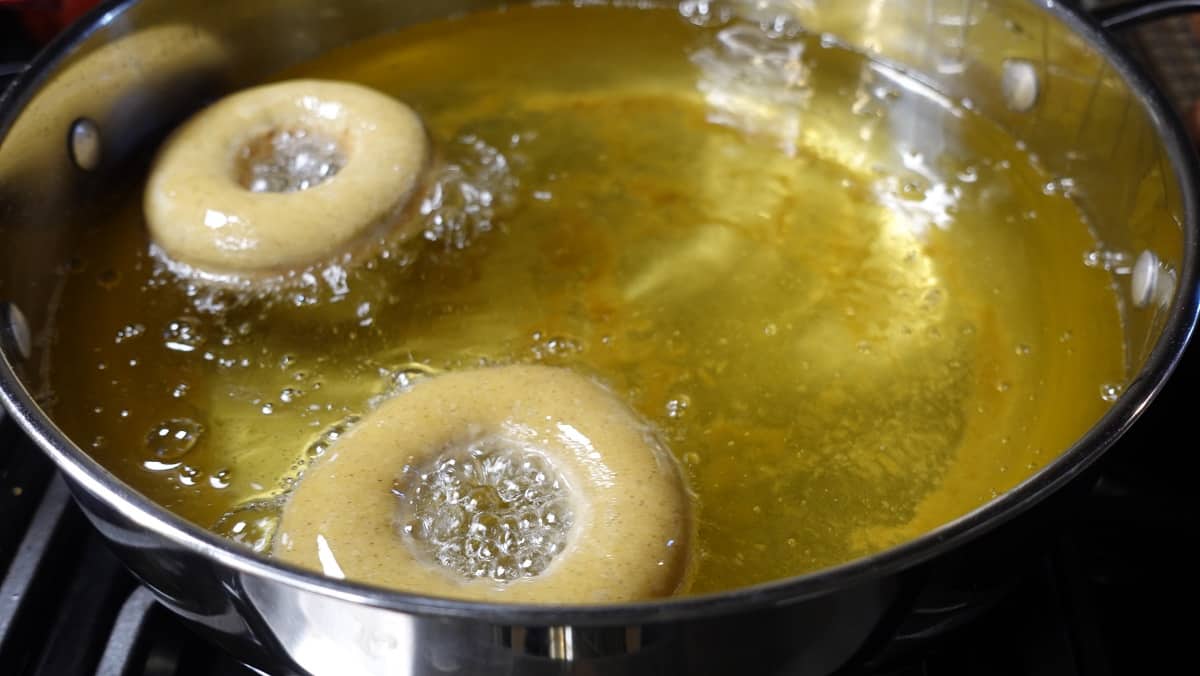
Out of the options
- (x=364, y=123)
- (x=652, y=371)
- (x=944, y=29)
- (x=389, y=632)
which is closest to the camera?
(x=389, y=632)

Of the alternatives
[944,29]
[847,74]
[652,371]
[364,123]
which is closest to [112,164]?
[364,123]

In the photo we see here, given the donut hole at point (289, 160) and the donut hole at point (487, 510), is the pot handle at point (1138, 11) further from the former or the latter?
the donut hole at point (289, 160)

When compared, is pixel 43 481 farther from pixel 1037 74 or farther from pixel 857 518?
pixel 1037 74

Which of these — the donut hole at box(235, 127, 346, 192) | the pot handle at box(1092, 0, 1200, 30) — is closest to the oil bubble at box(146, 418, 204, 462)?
the donut hole at box(235, 127, 346, 192)

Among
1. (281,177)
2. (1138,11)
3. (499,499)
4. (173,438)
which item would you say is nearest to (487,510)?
(499,499)

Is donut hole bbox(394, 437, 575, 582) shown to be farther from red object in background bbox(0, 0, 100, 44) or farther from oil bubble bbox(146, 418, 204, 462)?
red object in background bbox(0, 0, 100, 44)

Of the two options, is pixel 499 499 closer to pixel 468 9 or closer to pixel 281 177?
pixel 281 177

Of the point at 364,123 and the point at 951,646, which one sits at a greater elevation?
the point at 364,123
